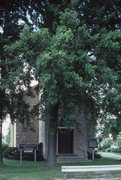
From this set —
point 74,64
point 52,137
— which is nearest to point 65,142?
point 52,137

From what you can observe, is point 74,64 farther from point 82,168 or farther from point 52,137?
point 52,137

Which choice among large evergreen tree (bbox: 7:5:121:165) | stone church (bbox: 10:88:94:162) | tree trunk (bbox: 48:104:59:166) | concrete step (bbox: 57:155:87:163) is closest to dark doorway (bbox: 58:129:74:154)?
stone church (bbox: 10:88:94:162)

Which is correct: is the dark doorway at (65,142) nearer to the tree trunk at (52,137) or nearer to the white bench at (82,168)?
the tree trunk at (52,137)

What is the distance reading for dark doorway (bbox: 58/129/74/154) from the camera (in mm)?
25270

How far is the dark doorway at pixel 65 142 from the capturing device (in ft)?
82.9

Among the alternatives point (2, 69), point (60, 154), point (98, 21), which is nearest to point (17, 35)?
point (2, 69)

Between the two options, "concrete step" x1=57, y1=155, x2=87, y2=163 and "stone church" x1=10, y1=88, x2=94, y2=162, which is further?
"stone church" x1=10, y1=88, x2=94, y2=162

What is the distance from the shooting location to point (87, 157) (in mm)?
25312

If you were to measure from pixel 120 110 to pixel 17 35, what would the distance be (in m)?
6.85

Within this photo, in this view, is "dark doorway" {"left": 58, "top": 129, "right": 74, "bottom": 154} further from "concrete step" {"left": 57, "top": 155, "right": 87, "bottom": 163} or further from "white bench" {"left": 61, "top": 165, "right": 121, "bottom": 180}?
"white bench" {"left": 61, "top": 165, "right": 121, "bottom": 180}

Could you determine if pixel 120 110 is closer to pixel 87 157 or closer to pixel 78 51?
pixel 78 51

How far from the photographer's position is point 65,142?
2547 cm

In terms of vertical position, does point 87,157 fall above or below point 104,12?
below

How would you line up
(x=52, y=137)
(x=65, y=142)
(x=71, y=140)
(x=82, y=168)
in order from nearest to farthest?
(x=82, y=168)
(x=52, y=137)
(x=65, y=142)
(x=71, y=140)
